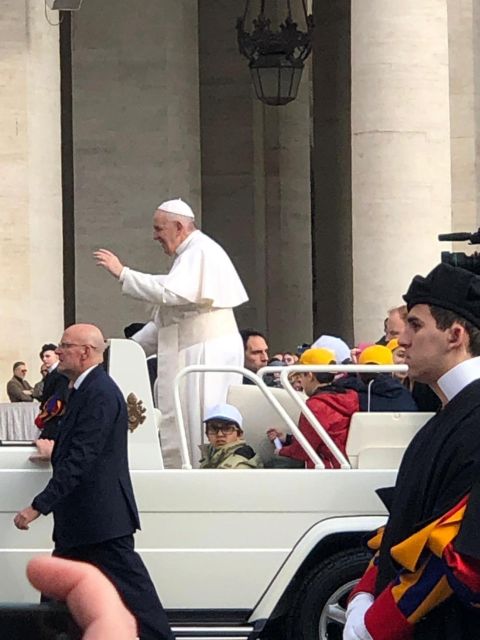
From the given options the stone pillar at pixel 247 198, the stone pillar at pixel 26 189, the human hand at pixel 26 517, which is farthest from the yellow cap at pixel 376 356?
the stone pillar at pixel 247 198

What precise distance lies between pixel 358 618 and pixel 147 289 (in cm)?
485

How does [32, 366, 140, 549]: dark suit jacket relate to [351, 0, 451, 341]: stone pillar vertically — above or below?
below

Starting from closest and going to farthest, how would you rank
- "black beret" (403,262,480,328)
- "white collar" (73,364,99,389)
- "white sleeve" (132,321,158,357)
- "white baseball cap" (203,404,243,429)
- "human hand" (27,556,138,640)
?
"human hand" (27,556,138,640) → "black beret" (403,262,480,328) → "white collar" (73,364,99,389) → "white baseball cap" (203,404,243,429) → "white sleeve" (132,321,158,357)

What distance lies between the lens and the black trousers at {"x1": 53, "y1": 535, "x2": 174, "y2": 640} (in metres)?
7.39

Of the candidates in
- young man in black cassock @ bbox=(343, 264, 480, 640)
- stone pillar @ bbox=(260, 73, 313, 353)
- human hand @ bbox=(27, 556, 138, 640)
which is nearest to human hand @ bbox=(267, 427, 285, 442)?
young man in black cassock @ bbox=(343, 264, 480, 640)

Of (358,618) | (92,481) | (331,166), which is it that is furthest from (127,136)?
(358,618)

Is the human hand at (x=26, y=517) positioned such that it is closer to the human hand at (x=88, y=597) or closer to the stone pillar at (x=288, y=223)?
the human hand at (x=88, y=597)

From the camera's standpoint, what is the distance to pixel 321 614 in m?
8.16

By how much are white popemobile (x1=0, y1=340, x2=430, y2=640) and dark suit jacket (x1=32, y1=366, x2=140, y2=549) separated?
41 cm

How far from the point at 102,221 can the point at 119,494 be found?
11.6 metres

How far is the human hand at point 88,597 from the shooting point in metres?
2.22

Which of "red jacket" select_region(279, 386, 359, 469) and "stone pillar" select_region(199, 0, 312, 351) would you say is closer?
"red jacket" select_region(279, 386, 359, 469)

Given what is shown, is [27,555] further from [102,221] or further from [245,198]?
[245,198]

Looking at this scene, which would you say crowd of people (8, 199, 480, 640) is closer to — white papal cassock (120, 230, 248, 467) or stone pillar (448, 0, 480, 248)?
white papal cassock (120, 230, 248, 467)
